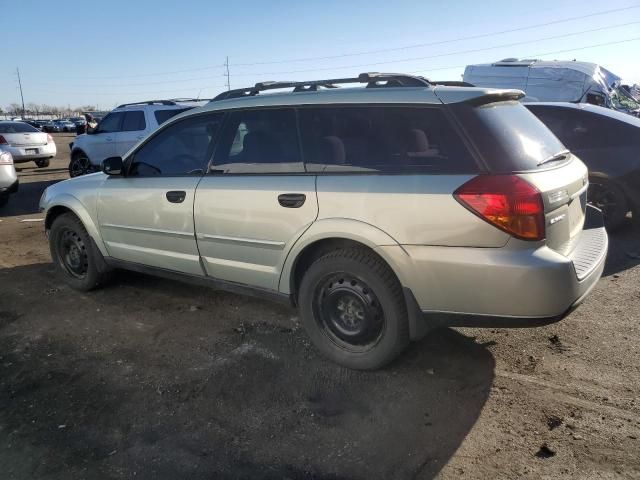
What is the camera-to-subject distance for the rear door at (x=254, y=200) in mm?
3471

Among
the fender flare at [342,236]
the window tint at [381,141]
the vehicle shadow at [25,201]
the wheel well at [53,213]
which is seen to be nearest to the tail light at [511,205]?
the window tint at [381,141]

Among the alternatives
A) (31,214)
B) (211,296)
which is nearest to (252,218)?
(211,296)

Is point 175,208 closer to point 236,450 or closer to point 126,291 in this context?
point 126,291

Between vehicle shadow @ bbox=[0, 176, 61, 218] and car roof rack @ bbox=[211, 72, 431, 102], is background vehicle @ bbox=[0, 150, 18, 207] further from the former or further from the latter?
car roof rack @ bbox=[211, 72, 431, 102]

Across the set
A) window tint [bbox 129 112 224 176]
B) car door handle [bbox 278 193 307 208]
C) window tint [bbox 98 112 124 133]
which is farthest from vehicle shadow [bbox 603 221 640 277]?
window tint [bbox 98 112 124 133]

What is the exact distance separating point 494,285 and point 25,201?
1075cm

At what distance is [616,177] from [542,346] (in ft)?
12.4

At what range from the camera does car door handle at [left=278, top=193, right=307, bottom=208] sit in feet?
A: 11.1

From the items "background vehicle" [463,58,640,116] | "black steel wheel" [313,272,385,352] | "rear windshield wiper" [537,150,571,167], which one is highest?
"background vehicle" [463,58,640,116]

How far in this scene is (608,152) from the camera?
6492 mm

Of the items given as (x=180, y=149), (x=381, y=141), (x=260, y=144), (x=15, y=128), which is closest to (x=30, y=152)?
(x=15, y=128)

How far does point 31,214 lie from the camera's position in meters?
9.27

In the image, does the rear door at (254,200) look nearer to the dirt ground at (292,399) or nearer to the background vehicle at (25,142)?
the dirt ground at (292,399)

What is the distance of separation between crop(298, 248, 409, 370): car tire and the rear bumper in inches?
5.2
